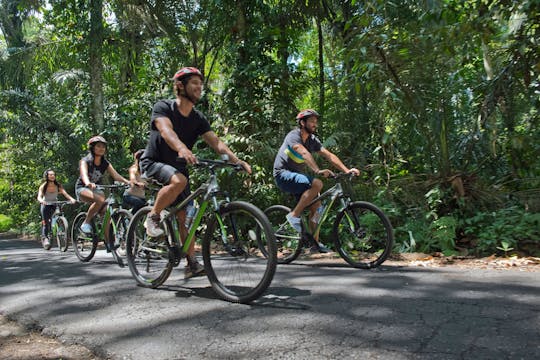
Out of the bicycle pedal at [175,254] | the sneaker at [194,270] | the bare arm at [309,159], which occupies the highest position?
the bare arm at [309,159]

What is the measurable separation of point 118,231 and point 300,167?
3.21m

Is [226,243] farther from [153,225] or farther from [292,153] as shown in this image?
[292,153]

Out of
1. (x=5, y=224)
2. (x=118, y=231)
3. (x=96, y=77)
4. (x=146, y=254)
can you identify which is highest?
(x=96, y=77)

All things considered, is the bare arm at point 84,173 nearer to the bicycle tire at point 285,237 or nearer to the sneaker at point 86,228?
the sneaker at point 86,228

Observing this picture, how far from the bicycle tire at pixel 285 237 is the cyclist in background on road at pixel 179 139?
2070 millimetres

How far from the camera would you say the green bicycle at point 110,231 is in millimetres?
7121

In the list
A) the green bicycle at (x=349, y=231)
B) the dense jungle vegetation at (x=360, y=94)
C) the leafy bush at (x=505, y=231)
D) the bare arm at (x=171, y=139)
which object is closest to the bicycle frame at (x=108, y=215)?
the dense jungle vegetation at (x=360, y=94)

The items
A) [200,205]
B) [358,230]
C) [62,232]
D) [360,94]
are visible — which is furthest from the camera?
[62,232]

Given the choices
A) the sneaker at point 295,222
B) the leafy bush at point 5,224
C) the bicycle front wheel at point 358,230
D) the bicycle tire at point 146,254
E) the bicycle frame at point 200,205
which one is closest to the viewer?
the bicycle frame at point 200,205

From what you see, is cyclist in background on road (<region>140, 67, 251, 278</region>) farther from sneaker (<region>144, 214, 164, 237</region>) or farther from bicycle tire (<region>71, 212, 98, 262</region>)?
bicycle tire (<region>71, 212, 98, 262</region>)

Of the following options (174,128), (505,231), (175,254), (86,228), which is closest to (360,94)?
(505,231)

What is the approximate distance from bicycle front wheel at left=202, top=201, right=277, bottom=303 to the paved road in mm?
166

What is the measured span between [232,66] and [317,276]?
6.58 meters

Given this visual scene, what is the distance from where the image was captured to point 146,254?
4621 mm
